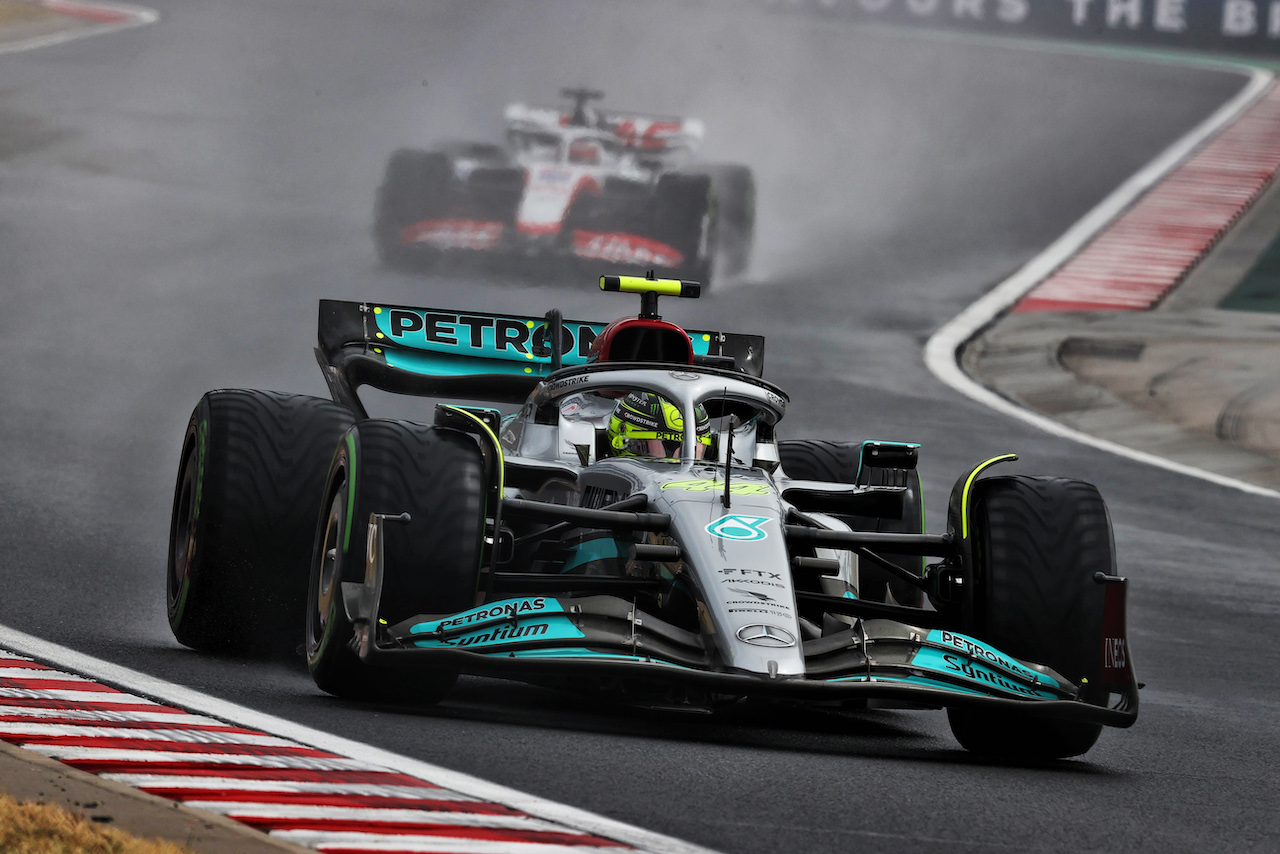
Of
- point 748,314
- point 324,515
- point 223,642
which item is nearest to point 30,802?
point 324,515

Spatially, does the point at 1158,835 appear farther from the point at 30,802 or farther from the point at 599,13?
the point at 599,13

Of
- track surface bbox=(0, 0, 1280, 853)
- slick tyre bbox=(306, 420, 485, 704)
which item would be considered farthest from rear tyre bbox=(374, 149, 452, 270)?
slick tyre bbox=(306, 420, 485, 704)

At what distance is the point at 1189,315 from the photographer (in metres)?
22.5

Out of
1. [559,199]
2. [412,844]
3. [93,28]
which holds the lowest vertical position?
[412,844]

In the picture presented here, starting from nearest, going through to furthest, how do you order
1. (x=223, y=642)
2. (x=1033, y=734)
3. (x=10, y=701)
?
1. (x=10, y=701)
2. (x=1033, y=734)
3. (x=223, y=642)

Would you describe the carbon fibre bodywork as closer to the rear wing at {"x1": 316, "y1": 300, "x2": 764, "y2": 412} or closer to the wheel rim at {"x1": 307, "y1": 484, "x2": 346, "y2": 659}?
the wheel rim at {"x1": 307, "y1": 484, "x2": 346, "y2": 659}

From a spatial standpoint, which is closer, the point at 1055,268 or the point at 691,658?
the point at 691,658

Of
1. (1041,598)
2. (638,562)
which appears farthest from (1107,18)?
(638,562)

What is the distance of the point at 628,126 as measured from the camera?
22141 mm

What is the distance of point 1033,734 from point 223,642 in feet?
10.9

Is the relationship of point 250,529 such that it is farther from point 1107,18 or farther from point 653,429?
point 1107,18

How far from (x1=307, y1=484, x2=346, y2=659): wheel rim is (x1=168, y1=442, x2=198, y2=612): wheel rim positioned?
994 mm

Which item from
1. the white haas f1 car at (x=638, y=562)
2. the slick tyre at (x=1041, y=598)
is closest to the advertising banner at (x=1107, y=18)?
the white haas f1 car at (x=638, y=562)

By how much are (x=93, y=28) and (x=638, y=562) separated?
31532mm
